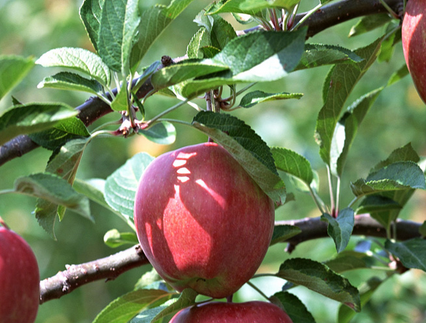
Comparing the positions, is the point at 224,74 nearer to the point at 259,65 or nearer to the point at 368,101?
the point at 259,65

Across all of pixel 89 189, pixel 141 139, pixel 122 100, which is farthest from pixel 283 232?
pixel 141 139

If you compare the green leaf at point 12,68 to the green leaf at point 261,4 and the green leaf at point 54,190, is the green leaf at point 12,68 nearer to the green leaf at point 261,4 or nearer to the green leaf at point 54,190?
the green leaf at point 54,190

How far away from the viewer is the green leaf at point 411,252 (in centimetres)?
75

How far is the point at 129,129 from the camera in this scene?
22.0 inches

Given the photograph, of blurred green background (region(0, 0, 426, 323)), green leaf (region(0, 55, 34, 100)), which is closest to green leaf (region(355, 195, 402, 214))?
green leaf (region(0, 55, 34, 100))

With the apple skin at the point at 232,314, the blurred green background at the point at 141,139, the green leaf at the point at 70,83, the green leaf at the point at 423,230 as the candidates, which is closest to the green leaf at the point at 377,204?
the green leaf at the point at 423,230

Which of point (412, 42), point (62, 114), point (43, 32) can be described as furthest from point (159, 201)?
point (43, 32)

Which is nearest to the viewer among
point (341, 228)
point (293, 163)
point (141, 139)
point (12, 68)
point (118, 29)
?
point (12, 68)

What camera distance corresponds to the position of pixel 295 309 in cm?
70

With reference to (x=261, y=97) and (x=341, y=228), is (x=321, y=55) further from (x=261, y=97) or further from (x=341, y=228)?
(x=341, y=228)

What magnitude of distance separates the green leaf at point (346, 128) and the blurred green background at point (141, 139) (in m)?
1.07

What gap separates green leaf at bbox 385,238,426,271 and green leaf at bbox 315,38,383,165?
0.62 feet

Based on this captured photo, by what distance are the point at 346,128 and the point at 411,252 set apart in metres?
0.24

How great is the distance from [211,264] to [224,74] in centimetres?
22
